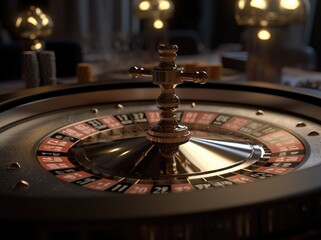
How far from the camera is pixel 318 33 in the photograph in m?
6.64

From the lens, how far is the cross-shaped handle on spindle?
121 centimetres

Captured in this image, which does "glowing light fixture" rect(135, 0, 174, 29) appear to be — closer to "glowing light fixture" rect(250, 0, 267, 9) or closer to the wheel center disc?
"glowing light fixture" rect(250, 0, 267, 9)

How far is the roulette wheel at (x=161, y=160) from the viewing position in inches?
28.3

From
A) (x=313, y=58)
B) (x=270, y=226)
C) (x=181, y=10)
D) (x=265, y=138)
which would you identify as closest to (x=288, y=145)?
(x=265, y=138)

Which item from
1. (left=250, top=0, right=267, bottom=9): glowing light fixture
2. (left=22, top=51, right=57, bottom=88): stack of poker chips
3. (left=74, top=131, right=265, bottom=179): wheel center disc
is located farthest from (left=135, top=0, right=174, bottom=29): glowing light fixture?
(left=74, top=131, right=265, bottom=179): wheel center disc

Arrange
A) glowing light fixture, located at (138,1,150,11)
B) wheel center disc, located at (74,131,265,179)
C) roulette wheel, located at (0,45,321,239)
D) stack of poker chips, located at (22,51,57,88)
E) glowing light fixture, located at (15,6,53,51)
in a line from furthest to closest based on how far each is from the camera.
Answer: glowing light fixture, located at (138,1,150,11) < glowing light fixture, located at (15,6,53,51) < stack of poker chips, located at (22,51,57,88) < wheel center disc, located at (74,131,265,179) < roulette wheel, located at (0,45,321,239)

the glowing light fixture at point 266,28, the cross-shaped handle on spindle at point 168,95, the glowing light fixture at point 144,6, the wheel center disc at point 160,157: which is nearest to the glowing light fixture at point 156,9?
the glowing light fixture at point 144,6

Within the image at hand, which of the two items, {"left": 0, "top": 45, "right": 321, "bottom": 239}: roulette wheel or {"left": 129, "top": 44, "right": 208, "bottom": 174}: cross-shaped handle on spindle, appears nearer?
{"left": 0, "top": 45, "right": 321, "bottom": 239}: roulette wheel

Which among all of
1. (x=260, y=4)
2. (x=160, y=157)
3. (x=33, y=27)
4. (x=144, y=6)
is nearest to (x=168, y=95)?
(x=160, y=157)

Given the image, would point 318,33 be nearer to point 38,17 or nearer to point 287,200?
point 38,17

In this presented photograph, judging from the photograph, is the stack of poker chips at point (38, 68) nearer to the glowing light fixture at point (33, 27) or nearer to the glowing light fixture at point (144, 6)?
the glowing light fixture at point (33, 27)

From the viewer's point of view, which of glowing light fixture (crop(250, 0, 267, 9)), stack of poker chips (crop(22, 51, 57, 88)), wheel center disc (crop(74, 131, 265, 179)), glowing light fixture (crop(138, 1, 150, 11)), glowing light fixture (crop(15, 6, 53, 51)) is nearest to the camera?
wheel center disc (crop(74, 131, 265, 179))

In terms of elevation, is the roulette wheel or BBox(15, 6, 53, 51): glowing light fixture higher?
BBox(15, 6, 53, 51): glowing light fixture

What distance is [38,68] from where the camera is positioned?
1.95m
